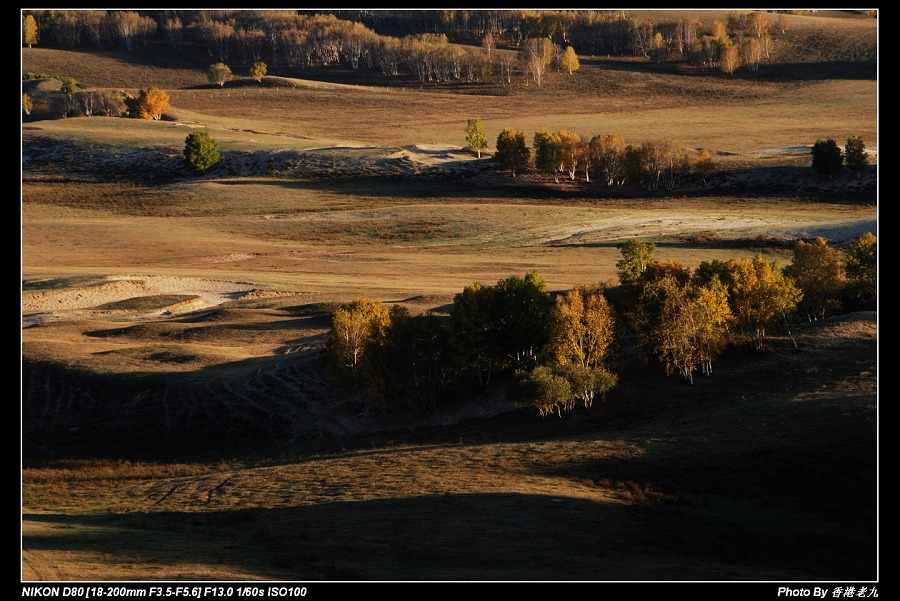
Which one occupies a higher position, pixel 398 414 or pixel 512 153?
pixel 512 153

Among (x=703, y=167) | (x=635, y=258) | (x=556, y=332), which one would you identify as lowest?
(x=635, y=258)

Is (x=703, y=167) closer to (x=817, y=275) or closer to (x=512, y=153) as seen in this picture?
(x=512, y=153)

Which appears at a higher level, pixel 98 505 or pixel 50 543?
pixel 50 543

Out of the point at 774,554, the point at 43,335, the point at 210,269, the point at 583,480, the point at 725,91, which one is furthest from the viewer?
the point at 725,91

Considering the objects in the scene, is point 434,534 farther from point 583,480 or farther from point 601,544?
point 583,480

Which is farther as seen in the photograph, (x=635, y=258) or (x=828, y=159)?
(x=828, y=159)

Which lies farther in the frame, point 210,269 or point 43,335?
point 210,269

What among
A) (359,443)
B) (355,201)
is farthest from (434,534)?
(355,201)

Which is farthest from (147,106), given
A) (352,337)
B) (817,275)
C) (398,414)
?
(817,275)

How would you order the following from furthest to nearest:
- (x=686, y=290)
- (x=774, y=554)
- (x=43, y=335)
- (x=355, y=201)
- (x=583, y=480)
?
1. (x=355, y=201)
2. (x=43, y=335)
3. (x=686, y=290)
4. (x=583, y=480)
5. (x=774, y=554)
